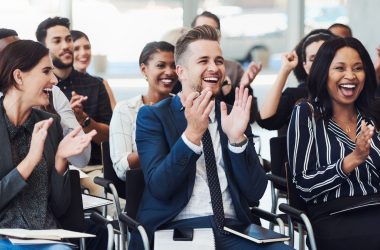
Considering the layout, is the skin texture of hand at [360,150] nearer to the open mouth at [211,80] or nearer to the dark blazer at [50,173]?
the open mouth at [211,80]

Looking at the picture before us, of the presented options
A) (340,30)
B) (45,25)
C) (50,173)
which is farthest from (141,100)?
(340,30)

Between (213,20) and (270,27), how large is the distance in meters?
5.70

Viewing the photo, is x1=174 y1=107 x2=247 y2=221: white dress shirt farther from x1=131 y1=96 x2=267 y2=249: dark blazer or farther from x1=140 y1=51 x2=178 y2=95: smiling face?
x1=140 y1=51 x2=178 y2=95: smiling face

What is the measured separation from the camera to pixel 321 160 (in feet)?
12.3

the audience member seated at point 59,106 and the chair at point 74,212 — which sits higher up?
the audience member seated at point 59,106

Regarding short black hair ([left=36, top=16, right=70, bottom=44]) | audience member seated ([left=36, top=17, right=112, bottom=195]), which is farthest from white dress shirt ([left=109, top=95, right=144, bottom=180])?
short black hair ([left=36, top=16, right=70, bottom=44])

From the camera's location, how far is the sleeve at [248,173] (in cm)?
336

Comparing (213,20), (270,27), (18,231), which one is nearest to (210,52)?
(18,231)

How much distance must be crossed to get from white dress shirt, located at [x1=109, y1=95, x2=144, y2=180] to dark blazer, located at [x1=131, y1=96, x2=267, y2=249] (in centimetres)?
67

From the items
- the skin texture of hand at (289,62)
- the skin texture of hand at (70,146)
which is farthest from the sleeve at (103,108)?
the skin texture of hand at (70,146)

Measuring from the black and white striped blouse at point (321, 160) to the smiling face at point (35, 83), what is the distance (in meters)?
1.17

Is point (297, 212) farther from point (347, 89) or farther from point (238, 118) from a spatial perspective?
point (347, 89)

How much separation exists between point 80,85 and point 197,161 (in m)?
2.03

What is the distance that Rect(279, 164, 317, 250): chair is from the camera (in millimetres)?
3451
